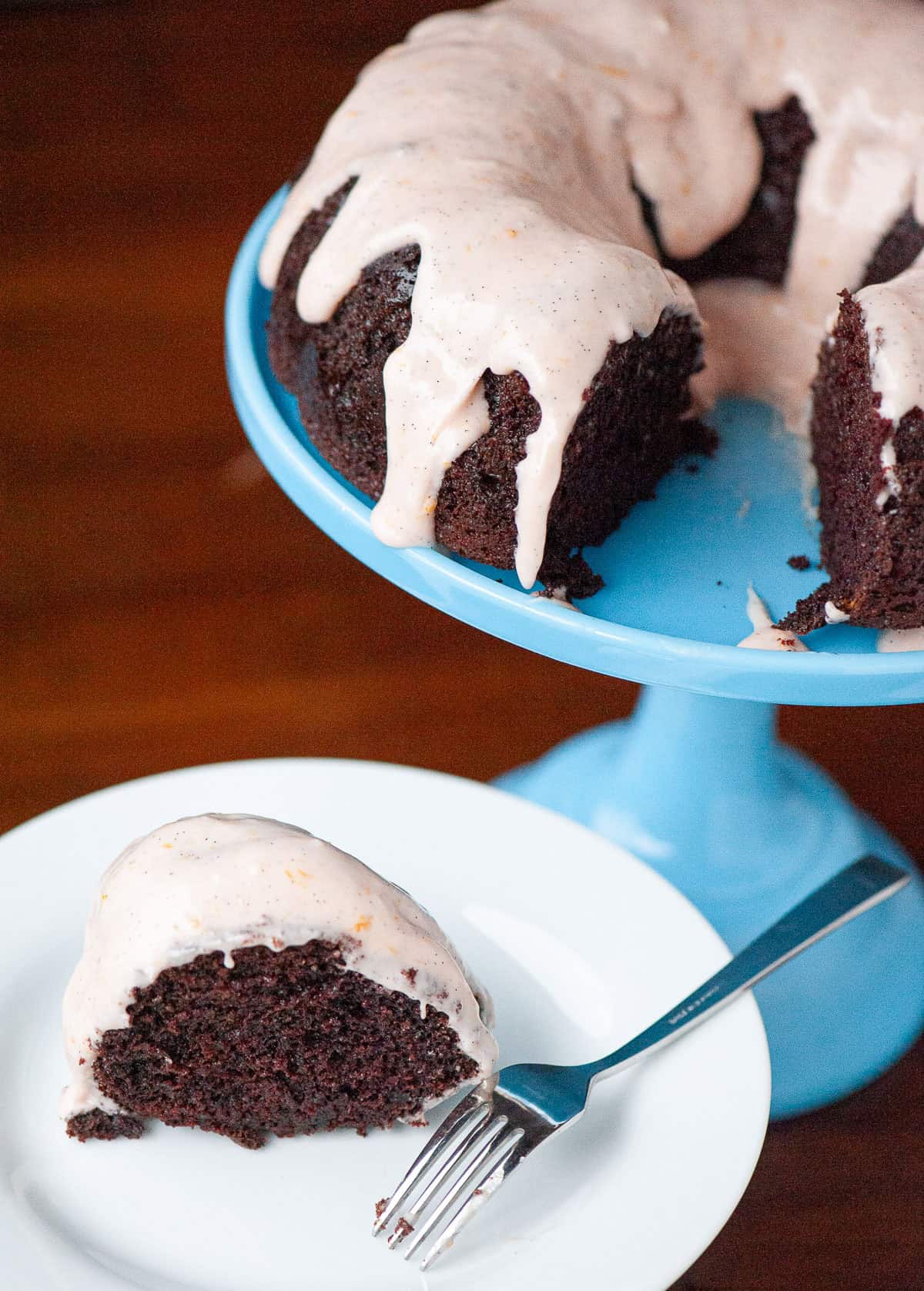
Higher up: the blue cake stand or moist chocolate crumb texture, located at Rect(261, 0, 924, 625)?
moist chocolate crumb texture, located at Rect(261, 0, 924, 625)

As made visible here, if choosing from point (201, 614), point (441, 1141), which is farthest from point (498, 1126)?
point (201, 614)

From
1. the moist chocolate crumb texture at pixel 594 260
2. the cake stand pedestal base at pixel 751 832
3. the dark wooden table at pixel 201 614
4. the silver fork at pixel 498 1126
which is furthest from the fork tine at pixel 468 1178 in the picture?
the cake stand pedestal base at pixel 751 832

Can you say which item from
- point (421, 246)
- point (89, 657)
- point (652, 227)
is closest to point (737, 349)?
point (652, 227)

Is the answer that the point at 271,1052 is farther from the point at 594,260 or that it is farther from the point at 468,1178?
the point at 594,260

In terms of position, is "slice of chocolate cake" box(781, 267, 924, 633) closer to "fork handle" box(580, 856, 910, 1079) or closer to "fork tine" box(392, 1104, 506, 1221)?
"fork handle" box(580, 856, 910, 1079)

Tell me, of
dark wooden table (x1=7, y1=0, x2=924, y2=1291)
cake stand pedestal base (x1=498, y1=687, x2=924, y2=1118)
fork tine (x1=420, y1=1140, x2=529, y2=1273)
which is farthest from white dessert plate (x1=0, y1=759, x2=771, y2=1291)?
cake stand pedestal base (x1=498, y1=687, x2=924, y2=1118)
